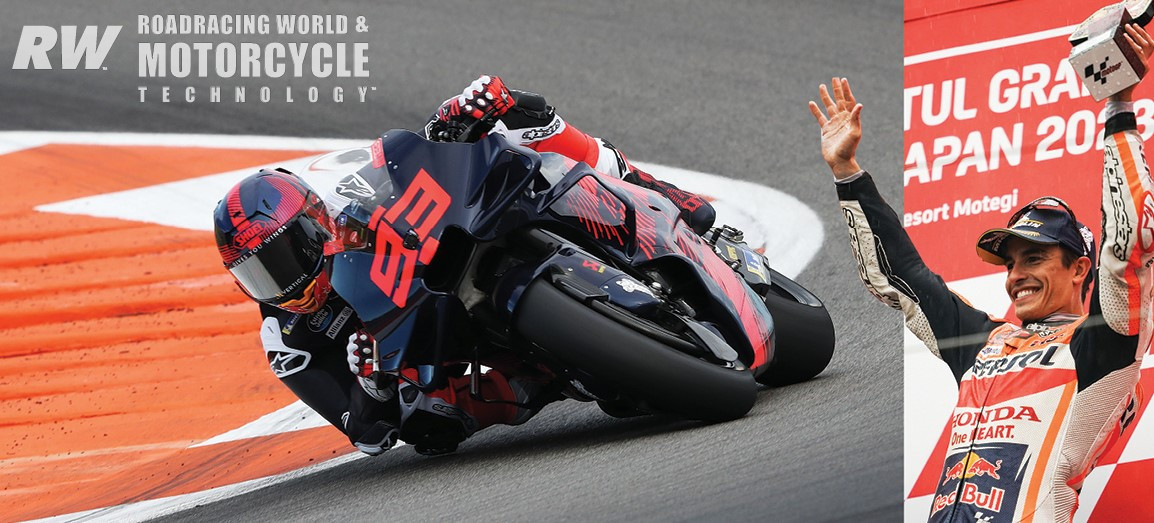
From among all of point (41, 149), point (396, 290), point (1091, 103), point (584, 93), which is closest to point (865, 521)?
point (1091, 103)

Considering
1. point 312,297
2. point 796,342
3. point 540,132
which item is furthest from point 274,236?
point 796,342

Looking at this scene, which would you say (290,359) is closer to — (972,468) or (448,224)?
(448,224)

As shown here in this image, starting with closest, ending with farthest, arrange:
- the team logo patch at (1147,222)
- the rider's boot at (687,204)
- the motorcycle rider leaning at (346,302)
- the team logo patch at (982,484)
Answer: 1. the team logo patch at (1147,222)
2. the team logo patch at (982,484)
3. the motorcycle rider leaning at (346,302)
4. the rider's boot at (687,204)

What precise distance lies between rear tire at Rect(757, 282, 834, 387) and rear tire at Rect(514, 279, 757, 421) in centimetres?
88

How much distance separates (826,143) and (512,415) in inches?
71.2

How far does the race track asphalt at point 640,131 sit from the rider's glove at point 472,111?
1203 millimetres

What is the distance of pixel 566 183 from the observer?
5066mm

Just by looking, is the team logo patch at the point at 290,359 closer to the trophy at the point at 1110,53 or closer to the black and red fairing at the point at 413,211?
the black and red fairing at the point at 413,211

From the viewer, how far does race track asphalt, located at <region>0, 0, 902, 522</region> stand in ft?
15.3

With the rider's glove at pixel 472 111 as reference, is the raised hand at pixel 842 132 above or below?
below

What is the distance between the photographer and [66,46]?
1098cm

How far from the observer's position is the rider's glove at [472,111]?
200 inches

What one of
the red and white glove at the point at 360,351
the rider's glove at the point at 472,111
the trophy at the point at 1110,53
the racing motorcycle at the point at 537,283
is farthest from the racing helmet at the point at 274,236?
the trophy at the point at 1110,53

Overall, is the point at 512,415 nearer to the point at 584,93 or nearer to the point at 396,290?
the point at 396,290
